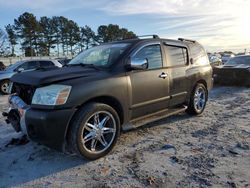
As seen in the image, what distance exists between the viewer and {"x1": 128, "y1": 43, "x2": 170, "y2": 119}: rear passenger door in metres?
5.18

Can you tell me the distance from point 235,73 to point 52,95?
9.84m

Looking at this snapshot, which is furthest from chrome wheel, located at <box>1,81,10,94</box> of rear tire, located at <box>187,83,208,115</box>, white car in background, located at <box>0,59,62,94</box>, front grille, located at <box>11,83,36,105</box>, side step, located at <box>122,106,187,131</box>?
side step, located at <box>122,106,187,131</box>

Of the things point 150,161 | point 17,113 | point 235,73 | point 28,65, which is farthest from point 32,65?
point 150,161

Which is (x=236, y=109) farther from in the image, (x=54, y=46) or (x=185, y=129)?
(x=54, y=46)

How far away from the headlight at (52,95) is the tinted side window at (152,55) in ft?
5.42

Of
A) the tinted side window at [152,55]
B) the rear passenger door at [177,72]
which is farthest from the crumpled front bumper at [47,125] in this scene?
the rear passenger door at [177,72]

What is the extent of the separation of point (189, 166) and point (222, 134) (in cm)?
170

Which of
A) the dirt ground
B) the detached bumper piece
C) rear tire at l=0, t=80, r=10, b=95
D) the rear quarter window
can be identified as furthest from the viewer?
rear tire at l=0, t=80, r=10, b=95

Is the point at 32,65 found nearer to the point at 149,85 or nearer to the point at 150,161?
the point at 149,85

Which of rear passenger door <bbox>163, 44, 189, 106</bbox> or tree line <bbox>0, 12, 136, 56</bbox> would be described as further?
tree line <bbox>0, 12, 136, 56</bbox>

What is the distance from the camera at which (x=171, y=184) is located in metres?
3.73

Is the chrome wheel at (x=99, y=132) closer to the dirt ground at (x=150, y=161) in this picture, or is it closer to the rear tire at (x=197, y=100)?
the dirt ground at (x=150, y=161)

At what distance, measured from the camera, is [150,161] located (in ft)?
14.6

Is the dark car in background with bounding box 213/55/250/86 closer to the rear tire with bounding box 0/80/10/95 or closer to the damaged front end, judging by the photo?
the rear tire with bounding box 0/80/10/95
